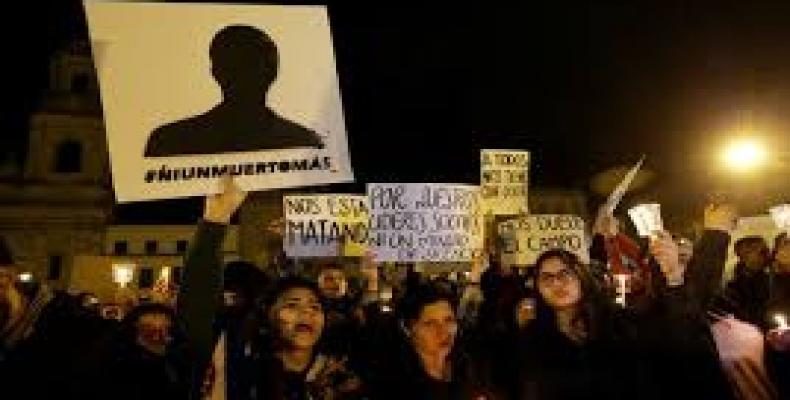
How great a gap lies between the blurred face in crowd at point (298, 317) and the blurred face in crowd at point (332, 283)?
3.39 metres

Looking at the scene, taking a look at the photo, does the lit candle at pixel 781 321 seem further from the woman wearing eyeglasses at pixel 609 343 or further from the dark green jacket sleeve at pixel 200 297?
the dark green jacket sleeve at pixel 200 297

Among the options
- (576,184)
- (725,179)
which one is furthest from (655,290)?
(576,184)

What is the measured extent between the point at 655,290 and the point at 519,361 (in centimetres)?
81

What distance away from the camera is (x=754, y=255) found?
8.36 metres

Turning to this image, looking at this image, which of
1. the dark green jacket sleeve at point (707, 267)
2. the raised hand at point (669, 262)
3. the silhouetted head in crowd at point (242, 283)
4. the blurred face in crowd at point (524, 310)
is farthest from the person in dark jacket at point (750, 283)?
the silhouetted head in crowd at point (242, 283)

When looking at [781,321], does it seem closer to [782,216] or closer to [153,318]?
[782,216]

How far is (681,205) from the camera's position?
2927cm

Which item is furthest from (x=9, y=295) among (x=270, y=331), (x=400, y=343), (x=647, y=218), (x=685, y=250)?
(x=647, y=218)

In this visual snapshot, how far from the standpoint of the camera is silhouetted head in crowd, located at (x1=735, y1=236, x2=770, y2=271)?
8.30 metres

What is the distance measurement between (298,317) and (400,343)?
0.73 metres

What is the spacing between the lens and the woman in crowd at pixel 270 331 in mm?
4297

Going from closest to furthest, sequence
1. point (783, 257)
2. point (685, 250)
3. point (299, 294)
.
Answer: point (299, 294) < point (685, 250) < point (783, 257)

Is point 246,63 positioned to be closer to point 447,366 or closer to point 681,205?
point 447,366

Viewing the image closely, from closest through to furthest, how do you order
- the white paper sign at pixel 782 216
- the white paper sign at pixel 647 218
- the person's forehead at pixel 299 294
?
1. the person's forehead at pixel 299 294
2. the white paper sign at pixel 647 218
3. the white paper sign at pixel 782 216
